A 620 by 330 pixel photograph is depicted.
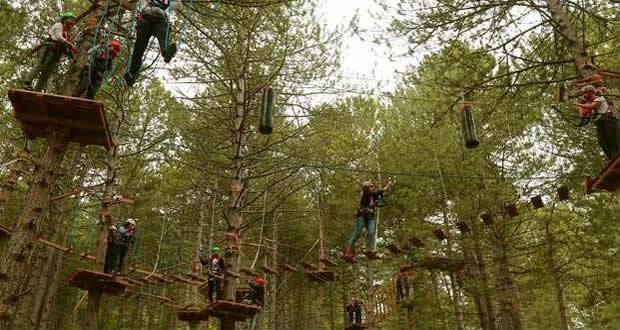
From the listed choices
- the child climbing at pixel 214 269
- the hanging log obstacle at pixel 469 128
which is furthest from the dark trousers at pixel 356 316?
the hanging log obstacle at pixel 469 128

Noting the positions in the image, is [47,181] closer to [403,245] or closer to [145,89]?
[145,89]

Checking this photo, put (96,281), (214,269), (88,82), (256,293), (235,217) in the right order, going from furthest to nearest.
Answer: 1. (256,293)
2. (214,269)
3. (235,217)
4. (96,281)
5. (88,82)

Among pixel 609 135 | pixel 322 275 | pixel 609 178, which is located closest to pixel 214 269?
pixel 322 275

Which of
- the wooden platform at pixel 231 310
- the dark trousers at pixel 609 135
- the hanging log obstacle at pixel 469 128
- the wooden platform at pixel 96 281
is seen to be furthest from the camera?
the wooden platform at pixel 231 310

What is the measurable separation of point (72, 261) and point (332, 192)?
11301mm

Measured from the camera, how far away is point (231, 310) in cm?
867

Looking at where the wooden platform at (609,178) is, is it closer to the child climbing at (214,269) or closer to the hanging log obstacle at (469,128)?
the hanging log obstacle at (469,128)

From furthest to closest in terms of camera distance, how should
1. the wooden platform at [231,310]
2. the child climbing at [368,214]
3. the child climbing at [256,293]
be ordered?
the child climbing at [256,293], the child climbing at [368,214], the wooden platform at [231,310]

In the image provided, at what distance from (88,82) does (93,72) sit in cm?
20

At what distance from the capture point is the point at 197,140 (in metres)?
10.3

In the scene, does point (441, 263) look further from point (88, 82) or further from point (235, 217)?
point (88, 82)

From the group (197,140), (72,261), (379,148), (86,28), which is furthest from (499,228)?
(72,261)

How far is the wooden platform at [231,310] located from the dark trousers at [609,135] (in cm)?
582

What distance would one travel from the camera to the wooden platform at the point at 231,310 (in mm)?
8227
